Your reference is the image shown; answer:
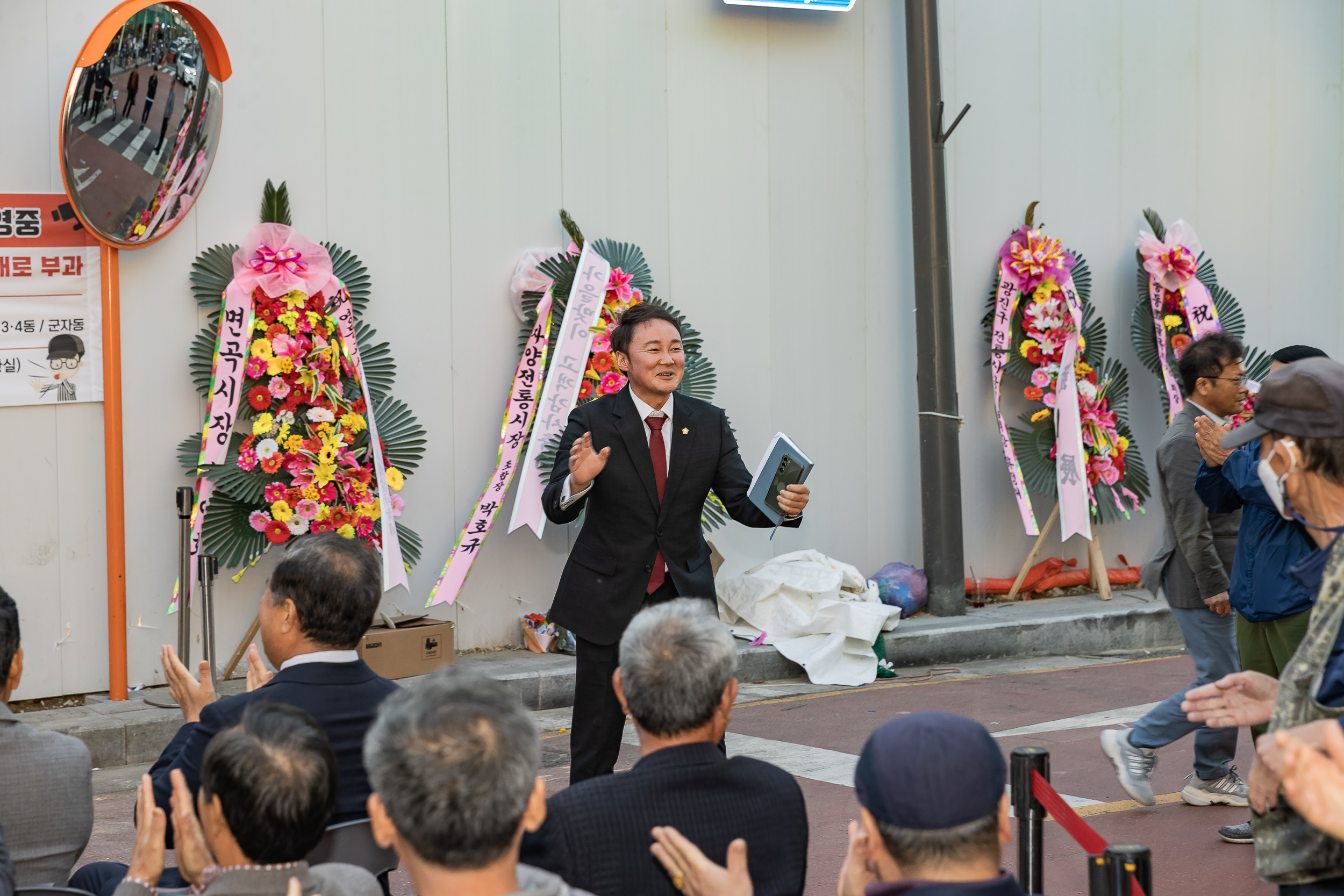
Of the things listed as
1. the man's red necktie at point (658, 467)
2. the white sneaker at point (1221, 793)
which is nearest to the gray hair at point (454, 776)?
the man's red necktie at point (658, 467)

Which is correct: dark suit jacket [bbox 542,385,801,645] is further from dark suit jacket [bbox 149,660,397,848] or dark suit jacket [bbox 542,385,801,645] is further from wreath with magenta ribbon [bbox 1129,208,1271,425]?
wreath with magenta ribbon [bbox 1129,208,1271,425]

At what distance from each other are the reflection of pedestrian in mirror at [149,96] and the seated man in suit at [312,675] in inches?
151

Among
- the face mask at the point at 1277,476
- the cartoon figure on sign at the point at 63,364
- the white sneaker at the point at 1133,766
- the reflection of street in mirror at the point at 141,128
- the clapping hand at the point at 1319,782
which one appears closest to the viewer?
the clapping hand at the point at 1319,782

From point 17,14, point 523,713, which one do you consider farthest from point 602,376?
point 523,713

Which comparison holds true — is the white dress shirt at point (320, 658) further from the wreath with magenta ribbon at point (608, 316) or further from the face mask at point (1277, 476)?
the wreath with magenta ribbon at point (608, 316)

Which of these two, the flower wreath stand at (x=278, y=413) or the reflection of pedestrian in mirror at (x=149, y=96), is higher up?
the reflection of pedestrian in mirror at (x=149, y=96)

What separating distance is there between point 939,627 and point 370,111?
14.9 ft

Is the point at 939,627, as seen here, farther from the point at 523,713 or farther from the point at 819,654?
the point at 523,713

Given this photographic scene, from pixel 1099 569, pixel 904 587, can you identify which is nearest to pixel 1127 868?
pixel 904 587

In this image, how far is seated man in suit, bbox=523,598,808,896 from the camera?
8.11ft

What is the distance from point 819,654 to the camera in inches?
310

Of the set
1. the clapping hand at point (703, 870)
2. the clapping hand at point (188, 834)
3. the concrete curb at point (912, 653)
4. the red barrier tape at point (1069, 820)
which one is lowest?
the concrete curb at point (912, 653)

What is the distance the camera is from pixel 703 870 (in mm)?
2361

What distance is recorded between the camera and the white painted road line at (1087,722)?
6.52 meters
